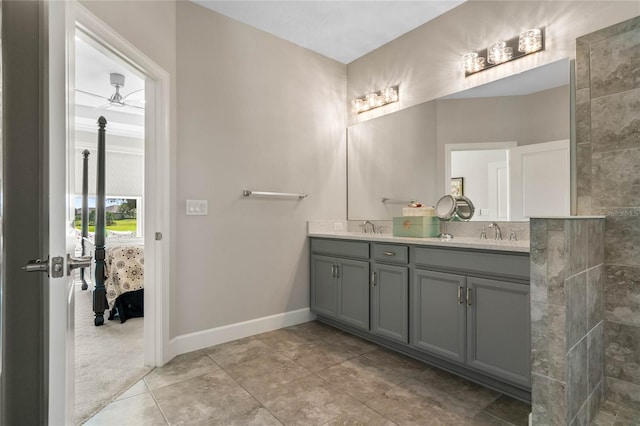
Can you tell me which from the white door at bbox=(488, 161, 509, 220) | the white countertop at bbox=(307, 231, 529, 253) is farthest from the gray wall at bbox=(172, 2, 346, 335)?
the white door at bbox=(488, 161, 509, 220)

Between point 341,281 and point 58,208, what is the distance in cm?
226

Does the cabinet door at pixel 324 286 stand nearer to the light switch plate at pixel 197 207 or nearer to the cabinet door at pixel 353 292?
the cabinet door at pixel 353 292

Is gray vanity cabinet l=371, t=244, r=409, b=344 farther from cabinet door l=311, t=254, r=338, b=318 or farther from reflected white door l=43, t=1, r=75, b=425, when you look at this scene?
reflected white door l=43, t=1, r=75, b=425

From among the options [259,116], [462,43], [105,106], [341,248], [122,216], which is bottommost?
[341,248]

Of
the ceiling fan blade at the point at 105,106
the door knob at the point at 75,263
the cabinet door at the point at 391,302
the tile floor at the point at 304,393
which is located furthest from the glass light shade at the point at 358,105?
the ceiling fan blade at the point at 105,106

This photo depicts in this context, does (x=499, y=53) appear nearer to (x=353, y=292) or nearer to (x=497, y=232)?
(x=497, y=232)

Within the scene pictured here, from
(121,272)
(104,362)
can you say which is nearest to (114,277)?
(121,272)

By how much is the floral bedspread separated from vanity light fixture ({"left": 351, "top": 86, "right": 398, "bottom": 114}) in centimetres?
282

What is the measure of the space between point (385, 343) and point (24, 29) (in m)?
2.72

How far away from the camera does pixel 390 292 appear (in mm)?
2506

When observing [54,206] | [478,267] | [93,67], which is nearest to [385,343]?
[478,267]

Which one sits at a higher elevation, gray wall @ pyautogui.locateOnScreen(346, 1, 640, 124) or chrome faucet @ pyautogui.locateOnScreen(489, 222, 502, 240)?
gray wall @ pyautogui.locateOnScreen(346, 1, 640, 124)

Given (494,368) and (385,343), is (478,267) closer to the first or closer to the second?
(494,368)

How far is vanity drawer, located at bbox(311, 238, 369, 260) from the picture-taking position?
2.74 m
